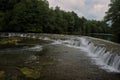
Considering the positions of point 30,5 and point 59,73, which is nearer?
point 59,73

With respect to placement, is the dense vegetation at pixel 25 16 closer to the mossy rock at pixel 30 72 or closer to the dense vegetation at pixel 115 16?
the dense vegetation at pixel 115 16

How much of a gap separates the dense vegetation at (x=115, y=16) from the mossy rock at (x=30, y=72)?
21093 mm

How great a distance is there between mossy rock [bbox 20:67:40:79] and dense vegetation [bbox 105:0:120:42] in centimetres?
2109

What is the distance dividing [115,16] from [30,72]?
2411 centimetres

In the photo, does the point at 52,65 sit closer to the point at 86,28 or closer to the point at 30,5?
the point at 30,5

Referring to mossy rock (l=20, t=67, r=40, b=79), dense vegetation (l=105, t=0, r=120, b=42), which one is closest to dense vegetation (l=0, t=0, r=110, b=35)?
dense vegetation (l=105, t=0, r=120, b=42)

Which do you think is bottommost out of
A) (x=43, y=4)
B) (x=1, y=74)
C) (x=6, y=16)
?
(x=1, y=74)

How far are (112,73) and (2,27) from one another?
44.4m

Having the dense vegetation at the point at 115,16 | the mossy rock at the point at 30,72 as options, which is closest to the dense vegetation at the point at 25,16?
the dense vegetation at the point at 115,16

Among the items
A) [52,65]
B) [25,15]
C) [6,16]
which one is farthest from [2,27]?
[52,65]

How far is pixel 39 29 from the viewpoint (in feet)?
168

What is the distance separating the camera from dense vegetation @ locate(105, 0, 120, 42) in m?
31.0

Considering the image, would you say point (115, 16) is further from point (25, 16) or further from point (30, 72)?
point (25, 16)

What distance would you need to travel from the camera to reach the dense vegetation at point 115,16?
1220 inches
